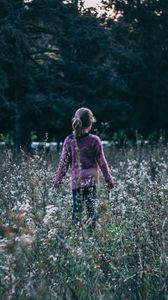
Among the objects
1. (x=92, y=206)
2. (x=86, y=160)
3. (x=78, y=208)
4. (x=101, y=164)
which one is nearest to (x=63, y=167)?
(x=86, y=160)

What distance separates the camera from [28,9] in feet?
93.3

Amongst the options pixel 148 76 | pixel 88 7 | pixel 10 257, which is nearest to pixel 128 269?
pixel 10 257

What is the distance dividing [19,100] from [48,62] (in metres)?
2.43

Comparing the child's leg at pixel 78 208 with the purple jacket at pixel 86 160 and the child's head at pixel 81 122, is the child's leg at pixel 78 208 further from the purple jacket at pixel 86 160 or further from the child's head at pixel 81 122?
the child's head at pixel 81 122

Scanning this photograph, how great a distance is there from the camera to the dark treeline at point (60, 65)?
27.5m

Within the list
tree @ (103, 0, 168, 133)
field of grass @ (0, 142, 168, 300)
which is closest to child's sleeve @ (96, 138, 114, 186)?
field of grass @ (0, 142, 168, 300)

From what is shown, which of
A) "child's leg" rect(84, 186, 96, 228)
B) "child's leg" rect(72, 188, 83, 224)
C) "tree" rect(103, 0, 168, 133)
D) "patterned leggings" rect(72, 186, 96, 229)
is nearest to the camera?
"child's leg" rect(72, 188, 83, 224)

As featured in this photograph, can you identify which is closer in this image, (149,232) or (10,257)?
(10,257)

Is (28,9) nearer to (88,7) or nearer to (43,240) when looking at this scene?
(88,7)

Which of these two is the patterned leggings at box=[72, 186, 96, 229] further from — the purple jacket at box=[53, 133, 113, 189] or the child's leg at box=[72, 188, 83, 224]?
the purple jacket at box=[53, 133, 113, 189]

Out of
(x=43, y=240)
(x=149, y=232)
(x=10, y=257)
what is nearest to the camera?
(x=10, y=257)

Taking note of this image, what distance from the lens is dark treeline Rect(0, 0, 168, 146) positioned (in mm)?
27516

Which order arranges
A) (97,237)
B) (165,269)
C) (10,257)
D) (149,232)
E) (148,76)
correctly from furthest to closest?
(148,76), (97,237), (149,232), (165,269), (10,257)

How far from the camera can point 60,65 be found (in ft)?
99.7
